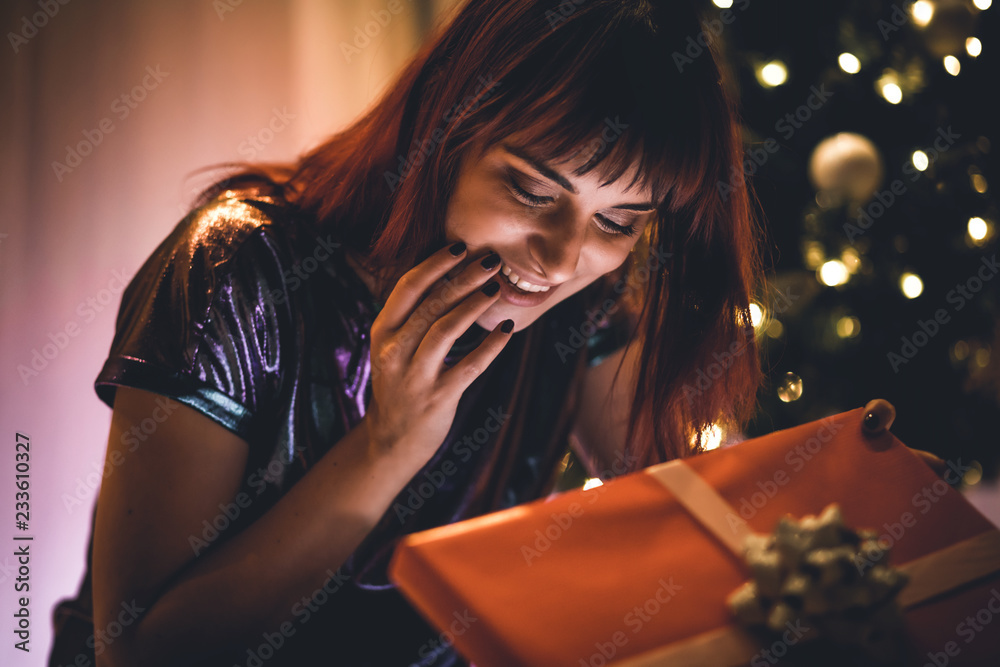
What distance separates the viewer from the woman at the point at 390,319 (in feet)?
2.26

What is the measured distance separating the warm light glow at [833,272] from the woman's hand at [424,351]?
957 millimetres

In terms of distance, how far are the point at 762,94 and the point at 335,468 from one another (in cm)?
117

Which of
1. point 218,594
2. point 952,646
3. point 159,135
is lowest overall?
point 952,646

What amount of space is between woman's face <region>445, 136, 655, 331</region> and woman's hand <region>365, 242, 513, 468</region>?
0.03m

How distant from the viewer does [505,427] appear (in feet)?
3.26

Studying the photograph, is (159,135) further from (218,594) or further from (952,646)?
(952,646)

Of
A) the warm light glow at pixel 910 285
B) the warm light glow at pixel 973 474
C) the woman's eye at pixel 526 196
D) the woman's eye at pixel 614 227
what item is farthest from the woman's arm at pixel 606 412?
the warm light glow at pixel 973 474

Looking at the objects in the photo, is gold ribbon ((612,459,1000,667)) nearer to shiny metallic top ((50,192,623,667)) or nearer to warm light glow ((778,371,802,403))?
shiny metallic top ((50,192,623,667))

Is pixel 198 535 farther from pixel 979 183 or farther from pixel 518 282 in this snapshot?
pixel 979 183

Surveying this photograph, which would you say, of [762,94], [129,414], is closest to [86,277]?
[129,414]

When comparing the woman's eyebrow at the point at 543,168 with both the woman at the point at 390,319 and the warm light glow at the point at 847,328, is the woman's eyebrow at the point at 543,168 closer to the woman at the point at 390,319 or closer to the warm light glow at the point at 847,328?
the woman at the point at 390,319

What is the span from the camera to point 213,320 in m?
0.75

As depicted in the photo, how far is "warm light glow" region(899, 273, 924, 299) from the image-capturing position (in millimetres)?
1446

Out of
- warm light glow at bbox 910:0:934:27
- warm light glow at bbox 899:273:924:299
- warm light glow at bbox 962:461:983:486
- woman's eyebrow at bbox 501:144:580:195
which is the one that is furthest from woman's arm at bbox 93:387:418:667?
warm light glow at bbox 962:461:983:486
